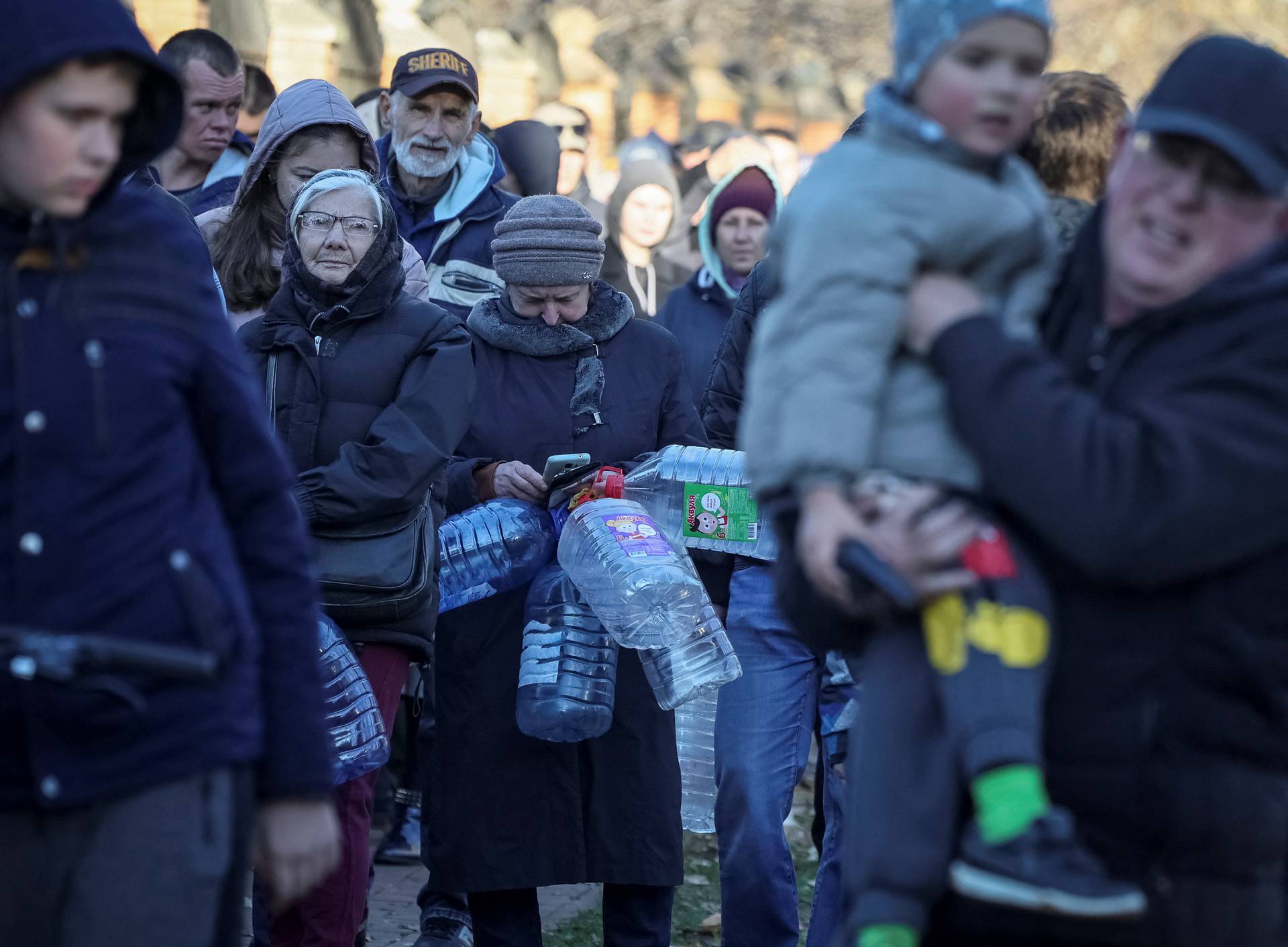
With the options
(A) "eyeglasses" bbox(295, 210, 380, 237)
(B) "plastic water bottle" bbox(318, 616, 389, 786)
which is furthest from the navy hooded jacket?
(A) "eyeglasses" bbox(295, 210, 380, 237)

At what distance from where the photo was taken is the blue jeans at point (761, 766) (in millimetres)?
5449

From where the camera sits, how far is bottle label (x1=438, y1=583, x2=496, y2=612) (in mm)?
5602

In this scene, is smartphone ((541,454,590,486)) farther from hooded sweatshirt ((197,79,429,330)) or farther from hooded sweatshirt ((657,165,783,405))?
hooded sweatshirt ((657,165,783,405))

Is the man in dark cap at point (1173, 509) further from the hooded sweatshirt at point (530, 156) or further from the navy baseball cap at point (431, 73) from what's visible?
the hooded sweatshirt at point (530, 156)

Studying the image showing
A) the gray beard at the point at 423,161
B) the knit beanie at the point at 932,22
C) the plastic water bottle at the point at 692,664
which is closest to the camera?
the knit beanie at the point at 932,22

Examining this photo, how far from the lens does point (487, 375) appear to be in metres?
5.75

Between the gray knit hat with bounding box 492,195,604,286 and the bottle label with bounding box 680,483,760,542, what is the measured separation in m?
0.79

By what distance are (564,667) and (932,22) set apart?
3.12m

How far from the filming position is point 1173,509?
2.40 m

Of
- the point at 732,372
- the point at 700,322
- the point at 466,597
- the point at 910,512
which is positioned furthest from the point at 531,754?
the point at 910,512

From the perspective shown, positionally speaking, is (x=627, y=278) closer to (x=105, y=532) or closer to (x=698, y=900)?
(x=698, y=900)

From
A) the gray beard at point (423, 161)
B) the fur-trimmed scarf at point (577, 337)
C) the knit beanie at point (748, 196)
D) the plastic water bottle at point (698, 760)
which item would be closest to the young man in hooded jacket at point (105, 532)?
the fur-trimmed scarf at point (577, 337)

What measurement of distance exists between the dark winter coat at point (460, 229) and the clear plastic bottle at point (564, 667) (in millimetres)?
1832

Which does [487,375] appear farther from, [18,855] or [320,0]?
[320,0]
